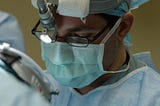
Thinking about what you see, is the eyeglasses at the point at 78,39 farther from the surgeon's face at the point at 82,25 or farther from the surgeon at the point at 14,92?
the surgeon at the point at 14,92

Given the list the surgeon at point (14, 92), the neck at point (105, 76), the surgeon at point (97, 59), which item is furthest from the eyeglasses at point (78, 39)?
the surgeon at point (14, 92)

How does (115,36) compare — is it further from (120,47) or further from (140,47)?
(140,47)

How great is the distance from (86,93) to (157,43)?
3.11 feet

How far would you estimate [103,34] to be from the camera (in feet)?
3.91

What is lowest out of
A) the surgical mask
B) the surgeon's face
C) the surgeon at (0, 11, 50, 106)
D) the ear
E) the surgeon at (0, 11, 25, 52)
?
the surgical mask

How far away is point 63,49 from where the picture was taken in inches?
46.6

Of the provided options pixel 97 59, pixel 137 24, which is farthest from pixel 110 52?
pixel 137 24

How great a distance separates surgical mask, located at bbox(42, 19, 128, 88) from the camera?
1189 mm

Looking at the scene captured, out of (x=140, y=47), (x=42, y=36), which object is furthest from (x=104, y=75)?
(x=140, y=47)

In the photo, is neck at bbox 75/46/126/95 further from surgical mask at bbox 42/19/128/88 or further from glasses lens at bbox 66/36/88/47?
glasses lens at bbox 66/36/88/47

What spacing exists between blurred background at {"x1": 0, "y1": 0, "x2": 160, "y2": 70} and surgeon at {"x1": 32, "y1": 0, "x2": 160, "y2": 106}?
764mm

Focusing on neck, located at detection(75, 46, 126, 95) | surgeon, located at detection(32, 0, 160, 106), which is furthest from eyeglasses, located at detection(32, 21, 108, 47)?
neck, located at detection(75, 46, 126, 95)

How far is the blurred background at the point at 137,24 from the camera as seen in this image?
201 cm

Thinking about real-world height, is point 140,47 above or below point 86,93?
below
